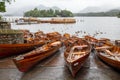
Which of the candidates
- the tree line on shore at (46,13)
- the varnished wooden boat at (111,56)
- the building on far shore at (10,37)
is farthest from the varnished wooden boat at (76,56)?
the tree line on shore at (46,13)

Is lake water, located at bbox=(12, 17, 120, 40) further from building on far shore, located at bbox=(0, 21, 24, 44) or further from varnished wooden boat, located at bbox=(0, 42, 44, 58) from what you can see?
building on far shore, located at bbox=(0, 21, 24, 44)

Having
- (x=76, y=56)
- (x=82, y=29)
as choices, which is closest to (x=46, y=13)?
(x=82, y=29)

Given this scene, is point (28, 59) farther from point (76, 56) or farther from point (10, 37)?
point (10, 37)

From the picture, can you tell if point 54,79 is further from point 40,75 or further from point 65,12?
point 65,12

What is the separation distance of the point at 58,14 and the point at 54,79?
15056cm

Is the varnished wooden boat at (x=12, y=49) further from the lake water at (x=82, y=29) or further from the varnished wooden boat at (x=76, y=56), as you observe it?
the lake water at (x=82, y=29)

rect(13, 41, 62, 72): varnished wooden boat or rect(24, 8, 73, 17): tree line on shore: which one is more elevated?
rect(13, 41, 62, 72): varnished wooden boat

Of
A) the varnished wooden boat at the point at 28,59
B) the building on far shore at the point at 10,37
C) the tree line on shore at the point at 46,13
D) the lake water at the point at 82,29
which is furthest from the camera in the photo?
the tree line on shore at the point at 46,13

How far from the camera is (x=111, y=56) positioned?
46.4ft

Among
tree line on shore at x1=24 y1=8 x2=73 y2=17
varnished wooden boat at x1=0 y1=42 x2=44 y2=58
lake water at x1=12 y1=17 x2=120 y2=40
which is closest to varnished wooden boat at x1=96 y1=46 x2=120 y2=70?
varnished wooden boat at x1=0 y1=42 x2=44 y2=58

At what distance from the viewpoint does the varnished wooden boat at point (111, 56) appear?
12758 mm

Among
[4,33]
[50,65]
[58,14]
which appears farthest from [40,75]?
[58,14]

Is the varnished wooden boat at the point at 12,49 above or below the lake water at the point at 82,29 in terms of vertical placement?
above

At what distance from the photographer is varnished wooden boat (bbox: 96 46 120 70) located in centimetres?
1276
